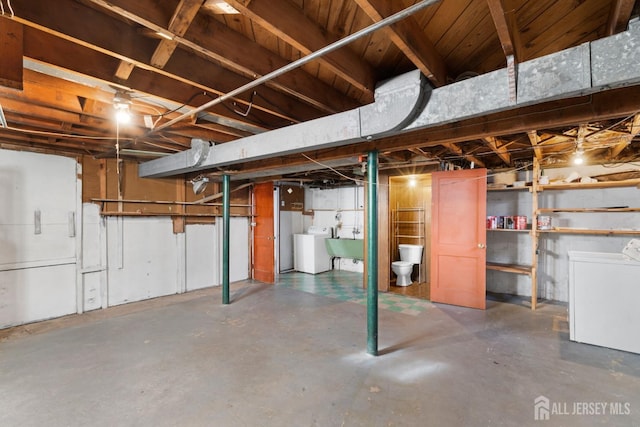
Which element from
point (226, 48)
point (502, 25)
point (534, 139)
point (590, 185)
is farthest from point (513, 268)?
point (226, 48)

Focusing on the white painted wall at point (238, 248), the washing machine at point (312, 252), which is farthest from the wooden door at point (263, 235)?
the washing machine at point (312, 252)

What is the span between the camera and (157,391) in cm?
213

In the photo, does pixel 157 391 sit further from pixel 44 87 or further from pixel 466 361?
pixel 466 361

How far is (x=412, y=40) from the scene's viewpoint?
1418mm

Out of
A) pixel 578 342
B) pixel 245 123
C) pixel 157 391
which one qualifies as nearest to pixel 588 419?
pixel 578 342

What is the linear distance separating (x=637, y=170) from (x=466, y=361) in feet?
11.8

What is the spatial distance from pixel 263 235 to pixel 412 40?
4.67 metres

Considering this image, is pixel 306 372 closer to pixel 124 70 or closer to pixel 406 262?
pixel 124 70

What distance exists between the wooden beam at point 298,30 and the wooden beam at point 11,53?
1.12 metres

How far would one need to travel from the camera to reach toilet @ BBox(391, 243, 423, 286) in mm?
5043

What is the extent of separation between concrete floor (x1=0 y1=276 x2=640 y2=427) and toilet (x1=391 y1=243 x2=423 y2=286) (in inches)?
53.9

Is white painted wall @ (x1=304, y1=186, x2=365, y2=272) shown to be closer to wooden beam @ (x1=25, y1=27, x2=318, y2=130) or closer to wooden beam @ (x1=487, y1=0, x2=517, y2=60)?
wooden beam @ (x1=25, y1=27, x2=318, y2=130)

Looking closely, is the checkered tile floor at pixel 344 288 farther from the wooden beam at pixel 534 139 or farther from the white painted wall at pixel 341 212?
the wooden beam at pixel 534 139

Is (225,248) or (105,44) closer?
(105,44)
